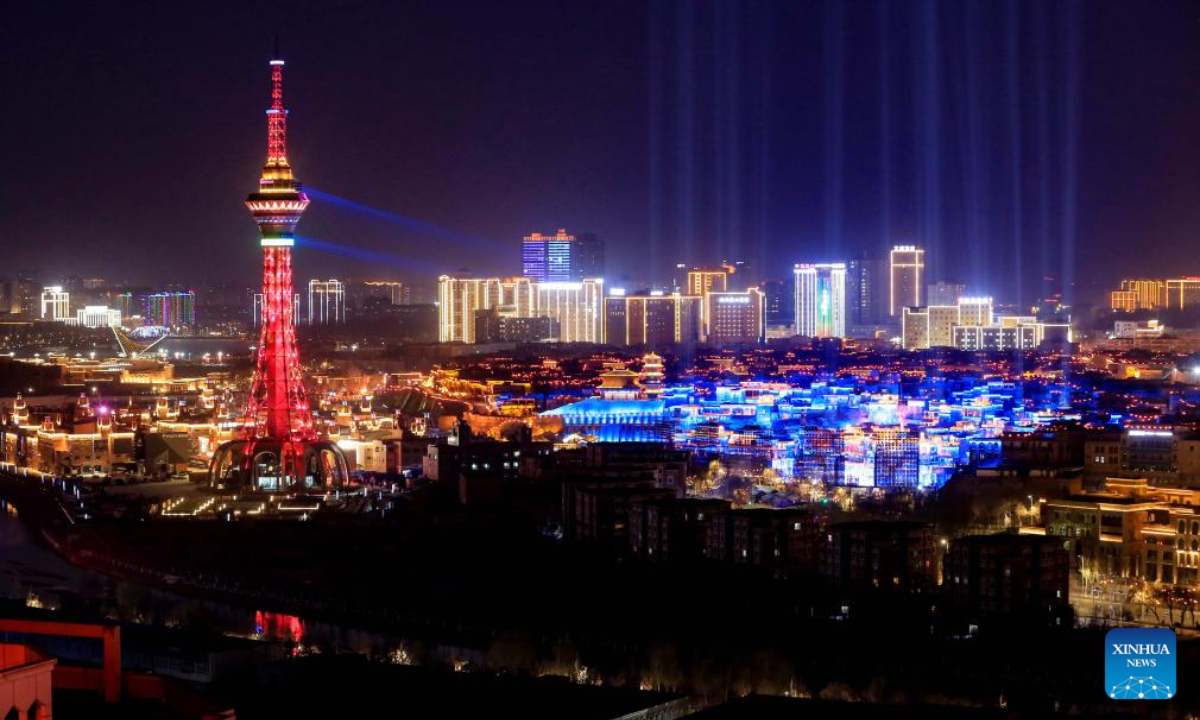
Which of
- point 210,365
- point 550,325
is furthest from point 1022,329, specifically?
point 210,365

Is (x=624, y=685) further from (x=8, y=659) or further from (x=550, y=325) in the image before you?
(x=550, y=325)

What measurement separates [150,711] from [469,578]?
25.0 ft

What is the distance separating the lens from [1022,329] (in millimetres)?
42656

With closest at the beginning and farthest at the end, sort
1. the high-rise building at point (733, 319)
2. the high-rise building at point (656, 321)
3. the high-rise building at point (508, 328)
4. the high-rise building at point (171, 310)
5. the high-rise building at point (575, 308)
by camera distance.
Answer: the high-rise building at point (656, 321)
the high-rise building at point (508, 328)
the high-rise building at point (575, 308)
the high-rise building at point (733, 319)
the high-rise building at point (171, 310)

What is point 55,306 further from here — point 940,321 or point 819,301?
point 940,321

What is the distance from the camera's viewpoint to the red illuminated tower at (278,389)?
17.3 metres

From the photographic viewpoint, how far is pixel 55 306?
148 feet

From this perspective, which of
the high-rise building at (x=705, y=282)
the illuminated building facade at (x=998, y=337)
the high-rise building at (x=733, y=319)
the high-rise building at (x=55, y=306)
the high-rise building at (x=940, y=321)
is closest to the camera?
the illuminated building facade at (x=998, y=337)

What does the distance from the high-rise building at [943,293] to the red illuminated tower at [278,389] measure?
33.3 metres

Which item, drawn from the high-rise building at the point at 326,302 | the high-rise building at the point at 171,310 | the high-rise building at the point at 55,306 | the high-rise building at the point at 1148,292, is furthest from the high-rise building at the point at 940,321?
the high-rise building at the point at 55,306

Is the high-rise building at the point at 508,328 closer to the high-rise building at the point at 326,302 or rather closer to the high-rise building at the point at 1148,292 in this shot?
the high-rise building at the point at 326,302

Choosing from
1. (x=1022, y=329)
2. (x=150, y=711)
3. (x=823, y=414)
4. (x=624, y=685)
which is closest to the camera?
(x=150, y=711)

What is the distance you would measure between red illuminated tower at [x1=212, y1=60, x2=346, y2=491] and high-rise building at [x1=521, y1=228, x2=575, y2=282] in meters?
31.9

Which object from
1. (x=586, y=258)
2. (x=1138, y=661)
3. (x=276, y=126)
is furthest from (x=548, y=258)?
(x=1138, y=661)
